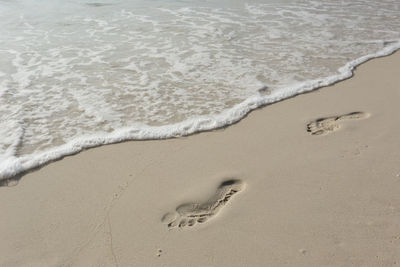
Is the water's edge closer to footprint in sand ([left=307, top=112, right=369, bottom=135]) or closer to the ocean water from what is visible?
the ocean water

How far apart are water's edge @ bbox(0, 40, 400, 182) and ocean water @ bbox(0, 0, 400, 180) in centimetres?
1

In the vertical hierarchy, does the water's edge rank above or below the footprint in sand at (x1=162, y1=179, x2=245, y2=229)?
above

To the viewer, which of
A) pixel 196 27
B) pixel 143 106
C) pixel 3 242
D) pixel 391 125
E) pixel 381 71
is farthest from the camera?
pixel 196 27

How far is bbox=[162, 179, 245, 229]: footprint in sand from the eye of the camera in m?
2.53

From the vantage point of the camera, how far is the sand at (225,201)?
7.39ft

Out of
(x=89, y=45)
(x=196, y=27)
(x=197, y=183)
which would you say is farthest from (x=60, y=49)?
(x=197, y=183)

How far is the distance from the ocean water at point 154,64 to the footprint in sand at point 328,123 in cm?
70

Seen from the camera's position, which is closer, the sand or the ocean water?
the sand

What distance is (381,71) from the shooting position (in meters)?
5.13

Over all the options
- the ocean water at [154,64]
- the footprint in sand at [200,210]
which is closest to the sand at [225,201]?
the footprint in sand at [200,210]

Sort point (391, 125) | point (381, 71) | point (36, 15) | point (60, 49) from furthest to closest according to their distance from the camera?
point (36, 15)
point (60, 49)
point (381, 71)
point (391, 125)

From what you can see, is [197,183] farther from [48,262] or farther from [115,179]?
[48,262]

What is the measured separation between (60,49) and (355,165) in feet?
16.7

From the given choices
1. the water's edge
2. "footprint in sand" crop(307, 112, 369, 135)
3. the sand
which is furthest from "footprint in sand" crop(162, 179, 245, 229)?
"footprint in sand" crop(307, 112, 369, 135)
